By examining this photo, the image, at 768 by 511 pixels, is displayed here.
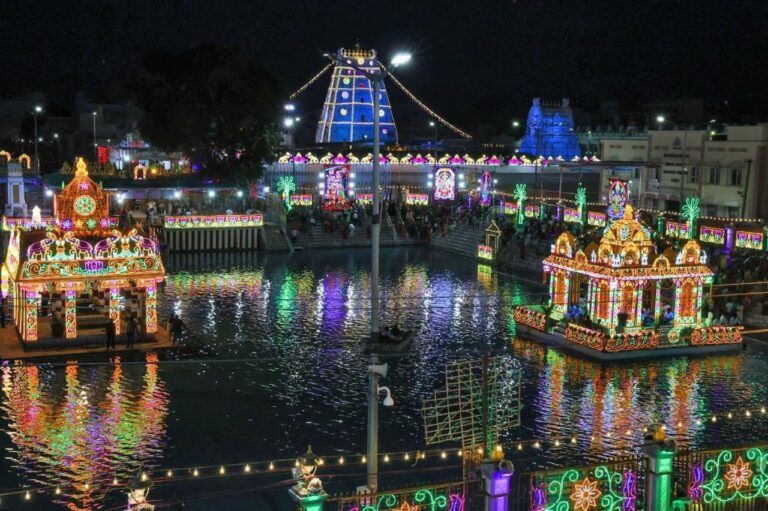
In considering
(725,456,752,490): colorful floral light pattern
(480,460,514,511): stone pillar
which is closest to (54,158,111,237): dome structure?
(480,460,514,511): stone pillar

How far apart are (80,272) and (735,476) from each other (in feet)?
58.6

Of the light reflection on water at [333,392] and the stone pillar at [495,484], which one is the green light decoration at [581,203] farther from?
the stone pillar at [495,484]

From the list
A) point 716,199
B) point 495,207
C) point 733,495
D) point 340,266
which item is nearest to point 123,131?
point 495,207

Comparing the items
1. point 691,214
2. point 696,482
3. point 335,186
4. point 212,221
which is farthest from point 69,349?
point 335,186

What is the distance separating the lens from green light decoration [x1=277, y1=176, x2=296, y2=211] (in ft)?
182

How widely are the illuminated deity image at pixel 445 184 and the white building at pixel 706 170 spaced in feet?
35.8

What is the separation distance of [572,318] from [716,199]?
24.3 metres

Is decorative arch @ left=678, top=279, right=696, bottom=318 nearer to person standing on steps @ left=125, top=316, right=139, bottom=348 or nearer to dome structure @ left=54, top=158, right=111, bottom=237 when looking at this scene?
person standing on steps @ left=125, top=316, right=139, bottom=348

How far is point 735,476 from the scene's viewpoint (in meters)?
12.7

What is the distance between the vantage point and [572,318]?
2636 cm

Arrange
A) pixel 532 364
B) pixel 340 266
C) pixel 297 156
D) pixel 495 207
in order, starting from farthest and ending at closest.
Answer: pixel 297 156 → pixel 495 207 → pixel 340 266 → pixel 532 364

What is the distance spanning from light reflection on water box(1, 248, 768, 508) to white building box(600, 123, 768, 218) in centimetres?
1896

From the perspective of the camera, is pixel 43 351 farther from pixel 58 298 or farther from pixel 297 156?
pixel 297 156

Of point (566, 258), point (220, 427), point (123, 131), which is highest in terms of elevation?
point (123, 131)
